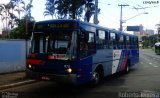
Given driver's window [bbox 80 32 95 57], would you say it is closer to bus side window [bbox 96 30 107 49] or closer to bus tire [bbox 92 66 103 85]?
bus side window [bbox 96 30 107 49]

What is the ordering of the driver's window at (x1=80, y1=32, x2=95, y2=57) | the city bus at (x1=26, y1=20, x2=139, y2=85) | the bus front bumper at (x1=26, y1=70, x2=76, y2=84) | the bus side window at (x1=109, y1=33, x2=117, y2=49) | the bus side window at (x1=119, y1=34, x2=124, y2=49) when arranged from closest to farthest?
the bus front bumper at (x1=26, y1=70, x2=76, y2=84)
the city bus at (x1=26, y1=20, x2=139, y2=85)
the driver's window at (x1=80, y1=32, x2=95, y2=57)
the bus side window at (x1=109, y1=33, x2=117, y2=49)
the bus side window at (x1=119, y1=34, x2=124, y2=49)

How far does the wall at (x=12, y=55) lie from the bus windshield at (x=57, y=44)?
5.21m

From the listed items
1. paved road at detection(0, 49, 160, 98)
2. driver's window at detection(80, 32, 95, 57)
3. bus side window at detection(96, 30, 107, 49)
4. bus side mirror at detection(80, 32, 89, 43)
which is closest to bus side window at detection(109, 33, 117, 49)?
bus side window at detection(96, 30, 107, 49)

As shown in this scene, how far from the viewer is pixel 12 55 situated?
18.5 meters

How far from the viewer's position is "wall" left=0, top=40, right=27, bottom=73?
1769cm

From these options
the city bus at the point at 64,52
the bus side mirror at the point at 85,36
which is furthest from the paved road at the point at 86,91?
the bus side mirror at the point at 85,36

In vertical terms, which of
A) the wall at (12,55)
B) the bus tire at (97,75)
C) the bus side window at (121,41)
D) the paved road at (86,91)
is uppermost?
the bus side window at (121,41)

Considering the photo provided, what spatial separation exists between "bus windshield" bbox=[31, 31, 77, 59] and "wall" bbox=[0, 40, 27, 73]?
5214 mm

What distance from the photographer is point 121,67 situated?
65.1ft

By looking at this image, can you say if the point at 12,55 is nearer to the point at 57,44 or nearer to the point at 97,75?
the point at 97,75

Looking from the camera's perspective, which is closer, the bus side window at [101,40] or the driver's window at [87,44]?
the driver's window at [87,44]

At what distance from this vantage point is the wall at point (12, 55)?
696 inches

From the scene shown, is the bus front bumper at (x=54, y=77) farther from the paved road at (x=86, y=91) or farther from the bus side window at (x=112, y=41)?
the bus side window at (x=112, y=41)

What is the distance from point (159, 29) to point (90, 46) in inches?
4677
